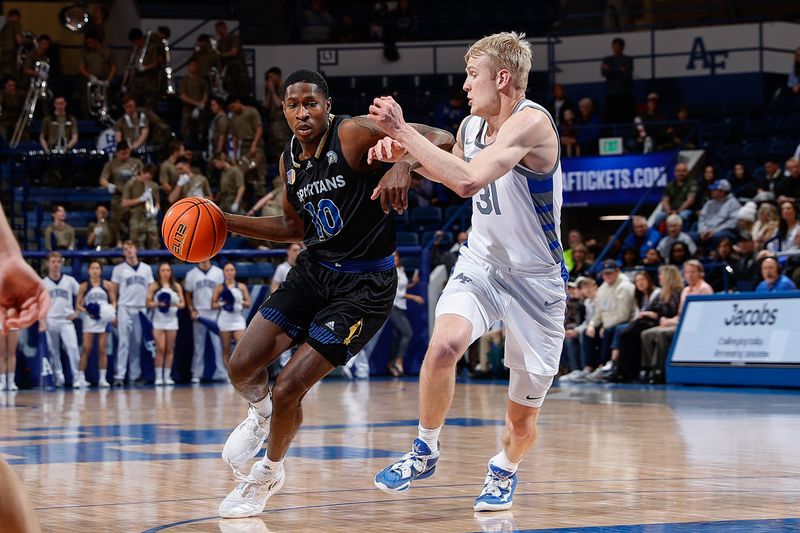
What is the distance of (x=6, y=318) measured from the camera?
264 cm

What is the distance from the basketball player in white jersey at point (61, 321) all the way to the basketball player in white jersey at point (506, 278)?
11.7m

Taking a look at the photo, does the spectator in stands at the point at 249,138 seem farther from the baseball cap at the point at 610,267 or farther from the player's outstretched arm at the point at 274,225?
the player's outstretched arm at the point at 274,225

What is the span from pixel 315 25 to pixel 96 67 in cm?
520

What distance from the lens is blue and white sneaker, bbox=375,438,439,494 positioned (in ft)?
18.0

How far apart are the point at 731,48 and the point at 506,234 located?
1858 centimetres

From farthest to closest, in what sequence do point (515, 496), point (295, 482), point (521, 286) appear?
point (295, 482), point (515, 496), point (521, 286)

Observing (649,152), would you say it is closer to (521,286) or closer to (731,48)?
(731,48)

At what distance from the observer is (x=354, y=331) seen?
576 cm

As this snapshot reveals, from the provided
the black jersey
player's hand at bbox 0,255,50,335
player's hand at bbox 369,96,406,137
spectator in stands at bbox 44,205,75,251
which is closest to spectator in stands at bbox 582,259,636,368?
spectator in stands at bbox 44,205,75,251

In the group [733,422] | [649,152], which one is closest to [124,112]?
[649,152]

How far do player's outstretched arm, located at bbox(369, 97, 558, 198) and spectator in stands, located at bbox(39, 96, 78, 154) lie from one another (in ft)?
50.3

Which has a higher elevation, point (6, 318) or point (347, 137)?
point (347, 137)

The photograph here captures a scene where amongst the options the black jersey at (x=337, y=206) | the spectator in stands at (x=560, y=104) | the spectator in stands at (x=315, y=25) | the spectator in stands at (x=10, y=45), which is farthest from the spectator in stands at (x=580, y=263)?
the black jersey at (x=337, y=206)

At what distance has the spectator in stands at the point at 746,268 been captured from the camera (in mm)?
14781
